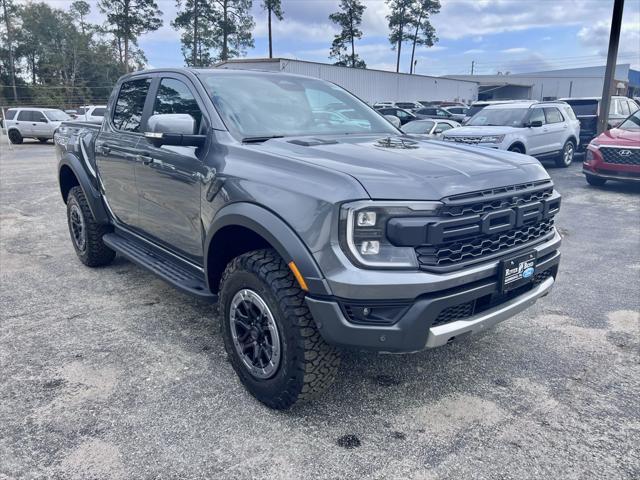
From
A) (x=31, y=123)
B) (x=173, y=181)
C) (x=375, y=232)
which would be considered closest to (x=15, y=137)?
(x=31, y=123)

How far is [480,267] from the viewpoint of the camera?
259cm

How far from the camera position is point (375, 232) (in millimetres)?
2400

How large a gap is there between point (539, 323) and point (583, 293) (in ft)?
3.21

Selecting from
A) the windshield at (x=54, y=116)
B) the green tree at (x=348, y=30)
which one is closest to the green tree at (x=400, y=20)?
the green tree at (x=348, y=30)

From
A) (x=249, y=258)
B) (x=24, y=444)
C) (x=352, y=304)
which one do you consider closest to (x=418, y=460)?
(x=352, y=304)

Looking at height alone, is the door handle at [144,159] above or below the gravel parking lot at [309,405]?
above

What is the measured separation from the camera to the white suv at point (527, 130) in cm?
1092

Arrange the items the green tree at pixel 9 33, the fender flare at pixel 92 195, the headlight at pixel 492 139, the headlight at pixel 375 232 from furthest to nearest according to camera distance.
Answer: the green tree at pixel 9 33, the headlight at pixel 492 139, the fender flare at pixel 92 195, the headlight at pixel 375 232

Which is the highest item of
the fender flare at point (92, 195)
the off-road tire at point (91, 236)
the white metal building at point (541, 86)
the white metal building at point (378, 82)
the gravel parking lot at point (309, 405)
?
the white metal building at point (541, 86)

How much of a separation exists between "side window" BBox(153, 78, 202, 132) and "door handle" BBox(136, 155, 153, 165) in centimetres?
38

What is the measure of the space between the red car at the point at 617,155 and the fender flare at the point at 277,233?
30.4 feet

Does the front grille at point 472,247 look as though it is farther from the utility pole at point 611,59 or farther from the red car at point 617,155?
the utility pole at point 611,59

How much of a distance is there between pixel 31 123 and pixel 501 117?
2058 cm

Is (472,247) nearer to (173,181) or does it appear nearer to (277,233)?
(277,233)
